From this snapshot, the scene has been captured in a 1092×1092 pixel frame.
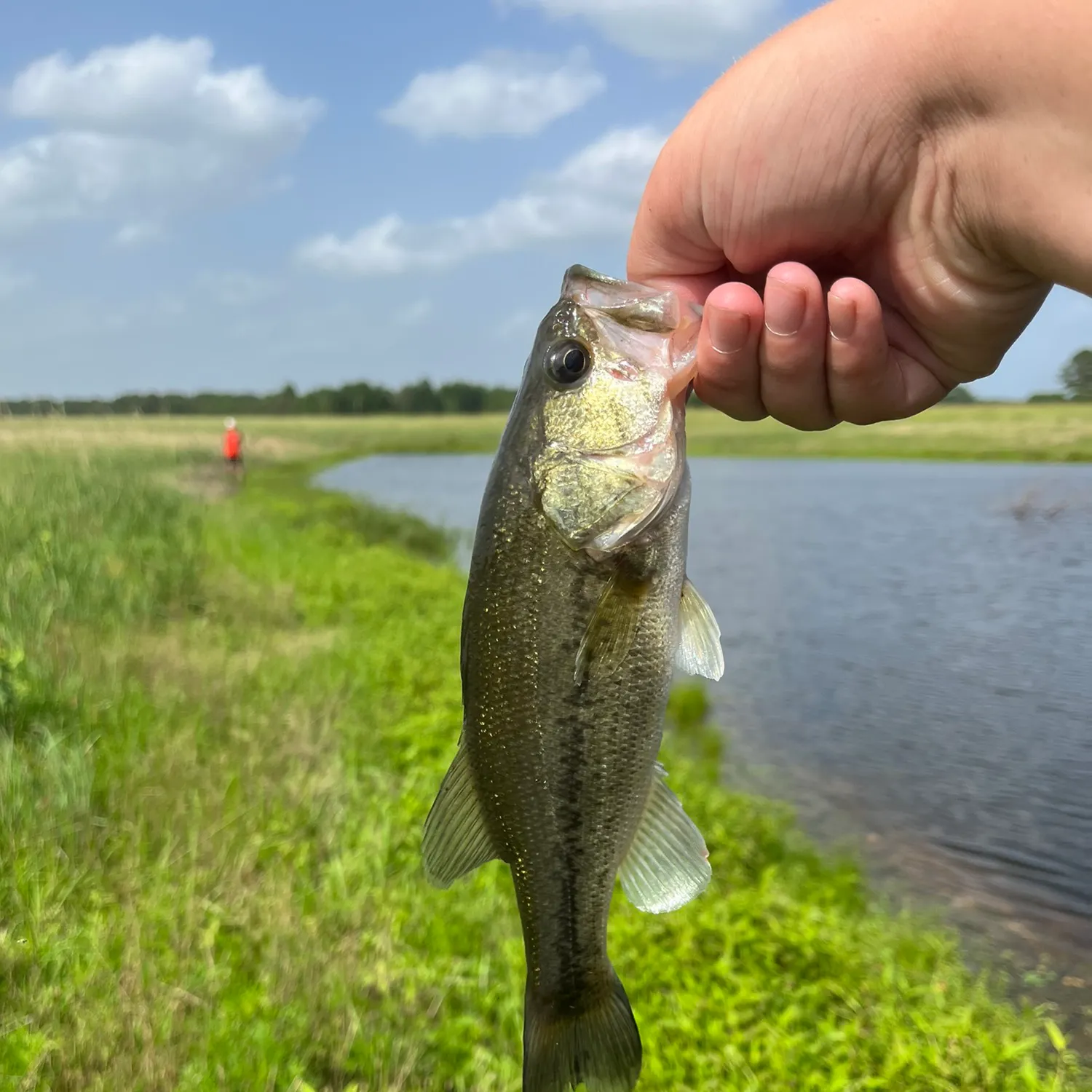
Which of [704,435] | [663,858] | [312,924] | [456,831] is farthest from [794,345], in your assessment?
[704,435]

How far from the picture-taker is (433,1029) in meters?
3.47

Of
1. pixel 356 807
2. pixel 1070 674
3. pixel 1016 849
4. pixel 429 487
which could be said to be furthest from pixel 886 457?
pixel 356 807

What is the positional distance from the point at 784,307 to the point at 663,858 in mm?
1205

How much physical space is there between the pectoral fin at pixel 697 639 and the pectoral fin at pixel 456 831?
1.69ft

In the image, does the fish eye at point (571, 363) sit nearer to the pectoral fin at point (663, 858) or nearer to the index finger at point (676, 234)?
the index finger at point (676, 234)

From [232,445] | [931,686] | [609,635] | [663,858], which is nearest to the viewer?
[609,635]

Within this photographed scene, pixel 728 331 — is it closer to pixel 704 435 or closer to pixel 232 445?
pixel 232 445

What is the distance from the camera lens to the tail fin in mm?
1841

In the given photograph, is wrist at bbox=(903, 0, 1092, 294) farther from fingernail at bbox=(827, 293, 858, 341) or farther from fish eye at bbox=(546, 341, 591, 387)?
fish eye at bbox=(546, 341, 591, 387)

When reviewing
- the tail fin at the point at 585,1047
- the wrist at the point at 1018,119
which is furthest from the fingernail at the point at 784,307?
the tail fin at the point at 585,1047

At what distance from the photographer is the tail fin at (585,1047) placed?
184 cm

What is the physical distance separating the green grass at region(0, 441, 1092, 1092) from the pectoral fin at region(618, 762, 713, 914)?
5.62 feet

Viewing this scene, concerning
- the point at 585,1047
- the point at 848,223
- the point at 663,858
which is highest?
the point at 848,223

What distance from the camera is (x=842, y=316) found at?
192cm
